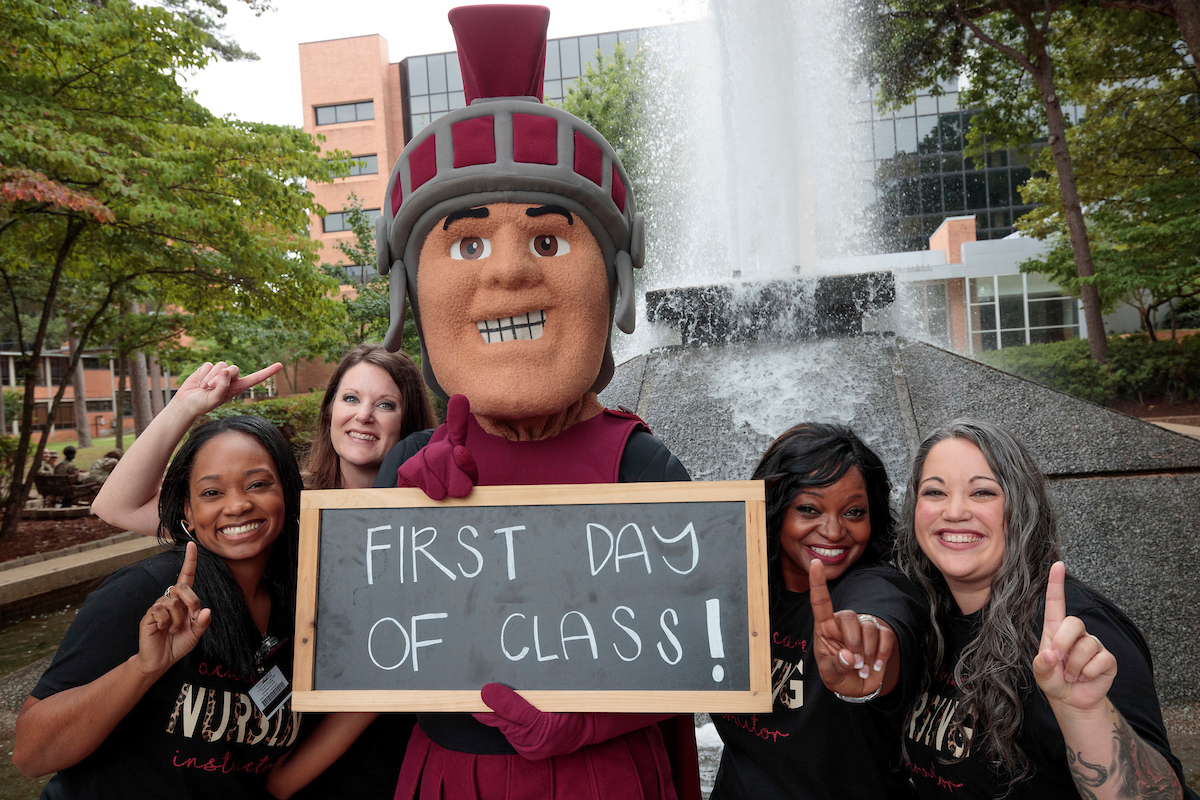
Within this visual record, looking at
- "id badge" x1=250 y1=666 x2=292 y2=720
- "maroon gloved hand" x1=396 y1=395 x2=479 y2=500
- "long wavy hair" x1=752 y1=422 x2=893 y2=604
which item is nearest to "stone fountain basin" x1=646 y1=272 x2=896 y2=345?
"long wavy hair" x1=752 y1=422 x2=893 y2=604

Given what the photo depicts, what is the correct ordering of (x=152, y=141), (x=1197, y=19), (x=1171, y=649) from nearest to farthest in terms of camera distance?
(x=1171, y=649)
(x=152, y=141)
(x=1197, y=19)

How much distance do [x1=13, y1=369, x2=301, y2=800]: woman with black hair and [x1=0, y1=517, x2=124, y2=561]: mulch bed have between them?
8156 mm

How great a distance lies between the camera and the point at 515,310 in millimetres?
1829

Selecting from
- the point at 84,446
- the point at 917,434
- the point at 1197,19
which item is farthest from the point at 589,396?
the point at 84,446

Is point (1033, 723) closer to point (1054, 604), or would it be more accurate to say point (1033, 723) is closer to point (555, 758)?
point (1054, 604)

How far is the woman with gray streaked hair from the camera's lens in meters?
1.44

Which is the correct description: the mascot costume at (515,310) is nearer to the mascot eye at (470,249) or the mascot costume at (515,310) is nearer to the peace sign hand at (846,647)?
the mascot eye at (470,249)

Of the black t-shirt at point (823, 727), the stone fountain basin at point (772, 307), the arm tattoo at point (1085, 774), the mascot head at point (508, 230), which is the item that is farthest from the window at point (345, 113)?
the arm tattoo at point (1085, 774)

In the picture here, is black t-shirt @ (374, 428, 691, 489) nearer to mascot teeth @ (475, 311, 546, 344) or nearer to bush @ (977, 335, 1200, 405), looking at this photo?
mascot teeth @ (475, 311, 546, 344)

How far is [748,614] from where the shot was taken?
1.57 metres

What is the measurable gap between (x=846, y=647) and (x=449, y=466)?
3.07 feet

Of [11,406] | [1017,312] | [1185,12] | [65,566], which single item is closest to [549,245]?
[65,566]

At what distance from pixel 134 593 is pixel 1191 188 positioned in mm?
14910

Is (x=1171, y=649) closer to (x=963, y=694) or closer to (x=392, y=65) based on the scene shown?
(x=963, y=694)
